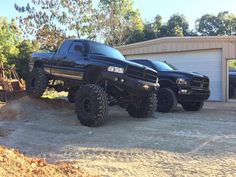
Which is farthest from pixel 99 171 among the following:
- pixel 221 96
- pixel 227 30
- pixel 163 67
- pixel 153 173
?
pixel 227 30

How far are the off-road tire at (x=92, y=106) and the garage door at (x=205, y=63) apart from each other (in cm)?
1213

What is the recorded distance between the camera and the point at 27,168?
5.85 m

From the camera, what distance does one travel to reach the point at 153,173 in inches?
268

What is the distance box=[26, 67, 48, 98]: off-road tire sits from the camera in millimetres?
14211

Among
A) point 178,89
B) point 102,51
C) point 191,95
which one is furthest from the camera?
point 191,95

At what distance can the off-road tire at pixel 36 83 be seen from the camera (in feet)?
46.6

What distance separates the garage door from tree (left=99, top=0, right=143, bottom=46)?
14221mm

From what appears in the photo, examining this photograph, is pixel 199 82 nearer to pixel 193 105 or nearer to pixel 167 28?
pixel 193 105

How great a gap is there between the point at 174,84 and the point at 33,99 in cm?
489

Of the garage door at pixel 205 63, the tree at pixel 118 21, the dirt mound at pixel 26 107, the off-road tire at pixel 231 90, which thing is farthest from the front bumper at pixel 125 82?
the tree at pixel 118 21

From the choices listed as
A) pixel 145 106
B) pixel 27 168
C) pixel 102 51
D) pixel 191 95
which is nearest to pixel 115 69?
pixel 102 51

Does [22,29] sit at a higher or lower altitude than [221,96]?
higher

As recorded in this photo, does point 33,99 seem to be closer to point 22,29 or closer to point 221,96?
point 221,96

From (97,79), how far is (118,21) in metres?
27.5
